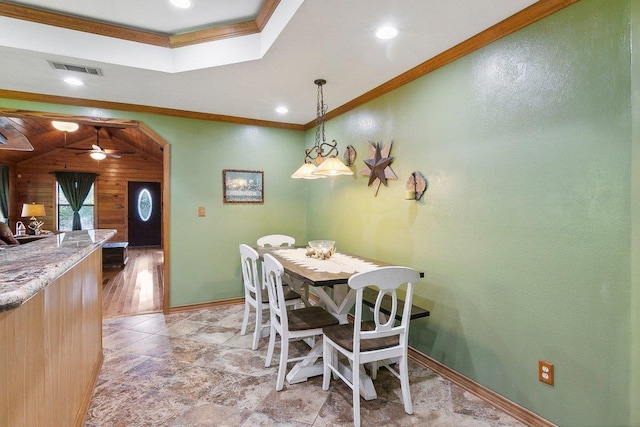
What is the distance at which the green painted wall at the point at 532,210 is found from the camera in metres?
1.57

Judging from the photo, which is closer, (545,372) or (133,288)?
(545,372)

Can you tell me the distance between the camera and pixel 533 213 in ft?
6.27

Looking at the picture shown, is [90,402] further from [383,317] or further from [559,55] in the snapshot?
[559,55]

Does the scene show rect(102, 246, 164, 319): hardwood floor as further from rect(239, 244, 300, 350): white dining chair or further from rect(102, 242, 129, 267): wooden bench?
rect(239, 244, 300, 350): white dining chair

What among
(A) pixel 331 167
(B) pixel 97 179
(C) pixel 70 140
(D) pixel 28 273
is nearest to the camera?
(D) pixel 28 273

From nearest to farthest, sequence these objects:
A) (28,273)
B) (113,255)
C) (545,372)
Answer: (28,273), (545,372), (113,255)

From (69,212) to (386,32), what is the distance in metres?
9.83

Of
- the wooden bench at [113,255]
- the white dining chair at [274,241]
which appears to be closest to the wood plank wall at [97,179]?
the wooden bench at [113,255]

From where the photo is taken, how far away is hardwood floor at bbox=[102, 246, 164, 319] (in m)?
4.13

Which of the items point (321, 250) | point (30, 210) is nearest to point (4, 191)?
point (30, 210)

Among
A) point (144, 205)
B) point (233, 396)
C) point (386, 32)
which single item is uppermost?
point (386, 32)

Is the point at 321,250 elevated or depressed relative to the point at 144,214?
depressed

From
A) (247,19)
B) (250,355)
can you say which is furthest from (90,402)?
(247,19)

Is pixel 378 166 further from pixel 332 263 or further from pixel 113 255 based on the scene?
pixel 113 255
